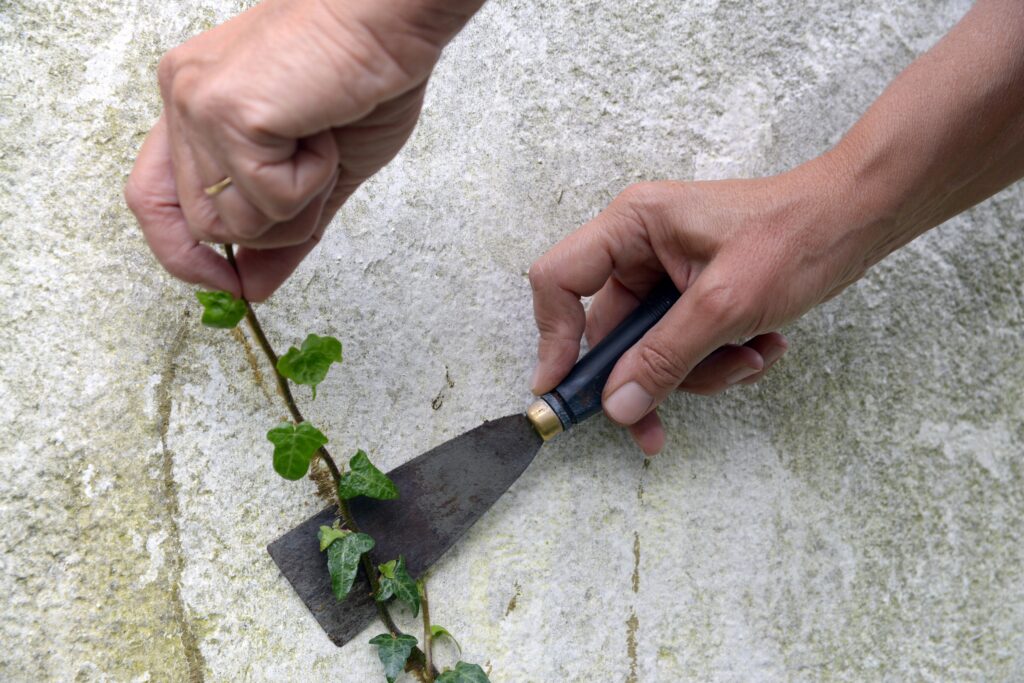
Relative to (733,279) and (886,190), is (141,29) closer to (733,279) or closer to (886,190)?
(733,279)

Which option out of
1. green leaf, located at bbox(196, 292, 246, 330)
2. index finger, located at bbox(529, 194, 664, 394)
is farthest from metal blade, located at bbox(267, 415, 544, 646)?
green leaf, located at bbox(196, 292, 246, 330)

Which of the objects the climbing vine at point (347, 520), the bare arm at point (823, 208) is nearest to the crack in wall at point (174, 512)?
the climbing vine at point (347, 520)

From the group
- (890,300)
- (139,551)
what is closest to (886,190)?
(890,300)

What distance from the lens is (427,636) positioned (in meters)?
1.15

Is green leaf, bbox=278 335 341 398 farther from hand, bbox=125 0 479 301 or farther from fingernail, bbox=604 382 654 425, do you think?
fingernail, bbox=604 382 654 425

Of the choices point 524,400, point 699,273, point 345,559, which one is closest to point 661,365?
point 699,273

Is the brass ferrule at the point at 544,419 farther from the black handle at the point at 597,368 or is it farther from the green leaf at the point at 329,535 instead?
the green leaf at the point at 329,535

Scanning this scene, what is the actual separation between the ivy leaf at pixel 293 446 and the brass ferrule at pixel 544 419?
31 centimetres

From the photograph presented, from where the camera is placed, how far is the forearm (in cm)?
106

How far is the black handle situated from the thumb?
26 millimetres

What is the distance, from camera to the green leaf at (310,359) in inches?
38.8

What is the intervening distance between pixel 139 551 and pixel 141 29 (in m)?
0.80

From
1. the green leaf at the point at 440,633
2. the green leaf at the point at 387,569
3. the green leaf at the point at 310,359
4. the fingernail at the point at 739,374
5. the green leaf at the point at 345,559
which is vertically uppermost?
the green leaf at the point at 310,359

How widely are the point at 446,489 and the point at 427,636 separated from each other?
0.72ft
